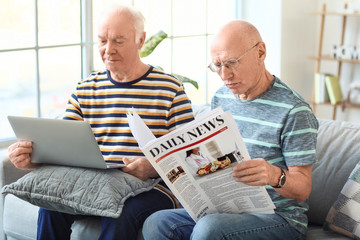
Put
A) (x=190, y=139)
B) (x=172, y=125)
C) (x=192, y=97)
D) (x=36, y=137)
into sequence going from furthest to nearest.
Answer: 1. (x=192, y=97)
2. (x=172, y=125)
3. (x=36, y=137)
4. (x=190, y=139)

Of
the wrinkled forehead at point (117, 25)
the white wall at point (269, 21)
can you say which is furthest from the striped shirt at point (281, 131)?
the white wall at point (269, 21)

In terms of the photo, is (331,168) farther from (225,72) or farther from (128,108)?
(128,108)

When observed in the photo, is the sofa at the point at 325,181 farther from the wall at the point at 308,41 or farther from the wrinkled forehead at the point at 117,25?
the wall at the point at 308,41

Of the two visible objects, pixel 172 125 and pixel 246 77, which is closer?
pixel 246 77

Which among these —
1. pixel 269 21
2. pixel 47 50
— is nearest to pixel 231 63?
pixel 47 50

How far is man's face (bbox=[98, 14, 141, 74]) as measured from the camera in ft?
7.73

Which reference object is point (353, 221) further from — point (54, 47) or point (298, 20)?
point (298, 20)

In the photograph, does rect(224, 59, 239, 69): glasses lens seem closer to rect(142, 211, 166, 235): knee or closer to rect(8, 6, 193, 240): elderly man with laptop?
rect(8, 6, 193, 240): elderly man with laptop

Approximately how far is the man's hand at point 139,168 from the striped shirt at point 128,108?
0.08 meters

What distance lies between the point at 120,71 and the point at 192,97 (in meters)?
2.07

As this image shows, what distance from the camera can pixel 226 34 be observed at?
205 centimetres

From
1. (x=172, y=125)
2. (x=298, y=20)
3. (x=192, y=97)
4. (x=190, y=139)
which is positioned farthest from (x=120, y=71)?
(x=298, y=20)

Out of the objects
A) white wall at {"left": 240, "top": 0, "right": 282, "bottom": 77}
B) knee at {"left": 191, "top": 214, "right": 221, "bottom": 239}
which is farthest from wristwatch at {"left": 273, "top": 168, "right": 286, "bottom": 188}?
white wall at {"left": 240, "top": 0, "right": 282, "bottom": 77}

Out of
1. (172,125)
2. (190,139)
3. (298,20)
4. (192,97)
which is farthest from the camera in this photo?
(298,20)
